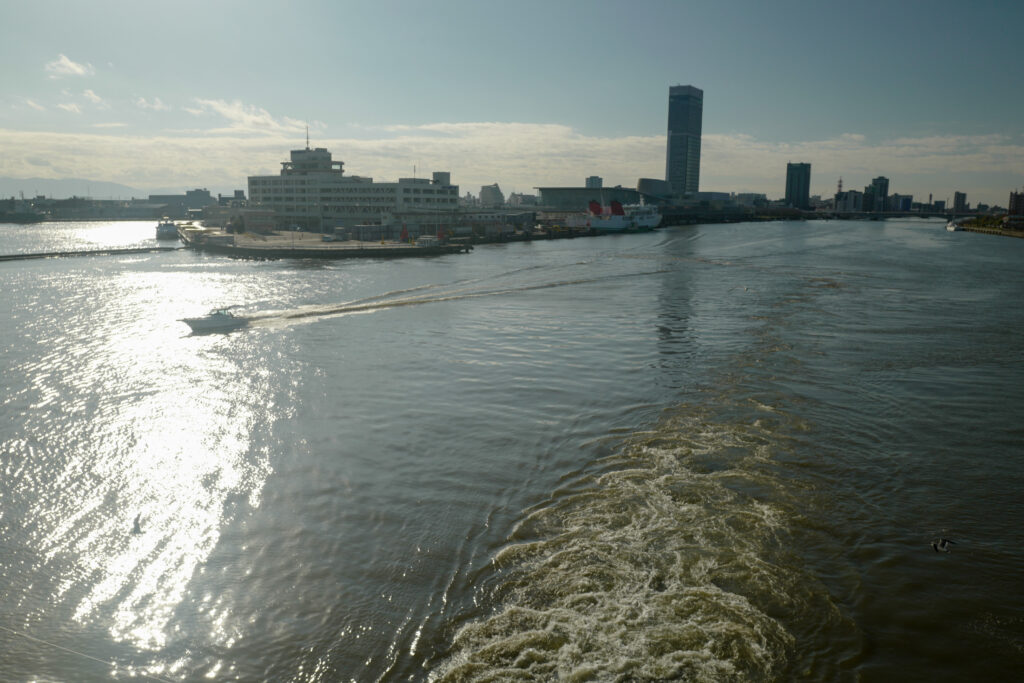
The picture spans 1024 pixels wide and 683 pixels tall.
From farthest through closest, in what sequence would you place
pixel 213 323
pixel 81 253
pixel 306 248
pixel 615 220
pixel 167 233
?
pixel 615 220, pixel 167 233, pixel 81 253, pixel 306 248, pixel 213 323

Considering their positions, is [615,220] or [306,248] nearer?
[306,248]

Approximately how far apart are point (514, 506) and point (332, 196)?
274 ft

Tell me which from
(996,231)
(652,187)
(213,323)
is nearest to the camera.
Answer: (213,323)

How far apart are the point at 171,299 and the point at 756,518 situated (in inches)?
1209

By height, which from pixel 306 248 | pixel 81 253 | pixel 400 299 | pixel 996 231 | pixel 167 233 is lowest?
pixel 400 299

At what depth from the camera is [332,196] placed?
8638 cm

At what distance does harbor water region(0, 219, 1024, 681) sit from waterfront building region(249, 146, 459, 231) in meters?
64.4

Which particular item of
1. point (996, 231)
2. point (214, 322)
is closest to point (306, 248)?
point (214, 322)

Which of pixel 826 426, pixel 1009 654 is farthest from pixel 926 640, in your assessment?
pixel 826 426

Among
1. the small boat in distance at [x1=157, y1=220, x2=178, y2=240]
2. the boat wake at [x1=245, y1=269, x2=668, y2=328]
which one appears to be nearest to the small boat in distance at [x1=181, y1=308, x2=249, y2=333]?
the boat wake at [x1=245, y1=269, x2=668, y2=328]

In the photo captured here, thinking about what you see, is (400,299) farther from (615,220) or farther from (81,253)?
(615,220)

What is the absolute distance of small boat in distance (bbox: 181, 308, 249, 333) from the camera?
2316cm

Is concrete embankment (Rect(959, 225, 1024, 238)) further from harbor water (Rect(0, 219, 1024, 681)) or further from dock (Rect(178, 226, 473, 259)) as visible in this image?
harbor water (Rect(0, 219, 1024, 681))

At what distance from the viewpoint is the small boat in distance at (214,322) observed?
912 inches
